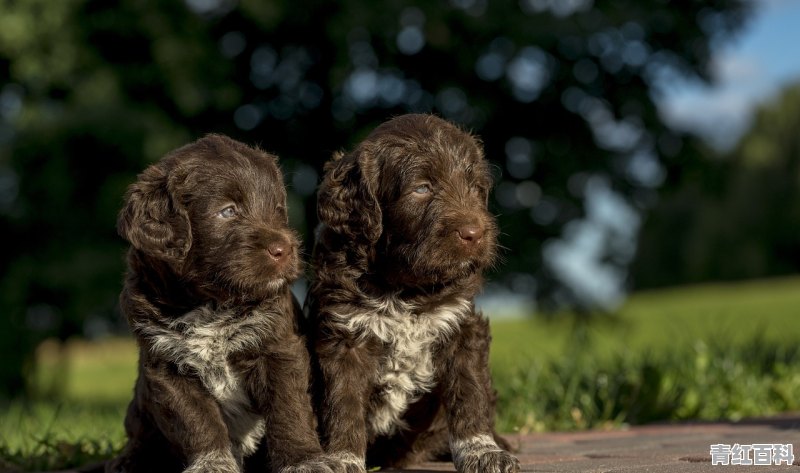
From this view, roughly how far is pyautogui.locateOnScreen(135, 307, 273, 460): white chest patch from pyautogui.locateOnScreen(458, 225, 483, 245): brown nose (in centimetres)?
92

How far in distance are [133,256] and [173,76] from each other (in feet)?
25.3

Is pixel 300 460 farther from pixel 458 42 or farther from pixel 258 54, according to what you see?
pixel 258 54

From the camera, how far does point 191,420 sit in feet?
13.7

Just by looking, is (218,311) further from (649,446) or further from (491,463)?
(649,446)

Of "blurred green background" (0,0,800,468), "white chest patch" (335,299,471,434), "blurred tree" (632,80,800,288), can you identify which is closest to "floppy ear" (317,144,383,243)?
"white chest patch" (335,299,471,434)

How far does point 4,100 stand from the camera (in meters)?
14.4

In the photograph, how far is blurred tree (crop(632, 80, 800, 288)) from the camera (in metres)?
53.2

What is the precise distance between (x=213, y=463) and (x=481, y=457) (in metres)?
1.16

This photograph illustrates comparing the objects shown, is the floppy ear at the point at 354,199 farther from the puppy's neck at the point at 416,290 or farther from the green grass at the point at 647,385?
the green grass at the point at 647,385

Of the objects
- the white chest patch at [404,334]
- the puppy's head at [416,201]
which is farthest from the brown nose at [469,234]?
the white chest patch at [404,334]

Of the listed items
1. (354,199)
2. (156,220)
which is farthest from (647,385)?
(156,220)

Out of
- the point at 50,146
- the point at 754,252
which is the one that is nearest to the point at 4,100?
the point at 50,146

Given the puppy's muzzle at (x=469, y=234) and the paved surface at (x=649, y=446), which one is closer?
the puppy's muzzle at (x=469, y=234)

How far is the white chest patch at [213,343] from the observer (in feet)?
14.0
